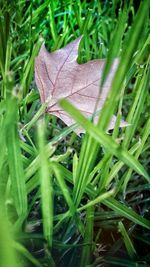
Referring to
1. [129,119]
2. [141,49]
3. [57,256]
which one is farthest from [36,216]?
[141,49]

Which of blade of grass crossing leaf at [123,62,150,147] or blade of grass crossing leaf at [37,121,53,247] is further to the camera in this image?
blade of grass crossing leaf at [123,62,150,147]

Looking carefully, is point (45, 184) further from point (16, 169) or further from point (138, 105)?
point (138, 105)

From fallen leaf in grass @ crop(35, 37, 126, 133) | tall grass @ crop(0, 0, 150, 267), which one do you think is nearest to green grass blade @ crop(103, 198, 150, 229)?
tall grass @ crop(0, 0, 150, 267)

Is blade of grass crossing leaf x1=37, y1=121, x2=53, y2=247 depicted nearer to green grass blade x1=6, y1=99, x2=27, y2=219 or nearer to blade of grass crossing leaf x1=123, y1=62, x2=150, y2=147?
green grass blade x1=6, y1=99, x2=27, y2=219

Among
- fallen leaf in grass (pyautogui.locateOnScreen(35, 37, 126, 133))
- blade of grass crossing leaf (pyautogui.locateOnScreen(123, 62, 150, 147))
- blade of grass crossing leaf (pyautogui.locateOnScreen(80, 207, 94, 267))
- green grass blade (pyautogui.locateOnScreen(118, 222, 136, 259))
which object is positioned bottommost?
green grass blade (pyautogui.locateOnScreen(118, 222, 136, 259))

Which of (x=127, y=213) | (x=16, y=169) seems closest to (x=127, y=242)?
(x=127, y=213)

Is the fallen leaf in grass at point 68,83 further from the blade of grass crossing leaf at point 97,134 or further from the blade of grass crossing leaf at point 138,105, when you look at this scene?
the blade of grass crossing leaf at point 97,134

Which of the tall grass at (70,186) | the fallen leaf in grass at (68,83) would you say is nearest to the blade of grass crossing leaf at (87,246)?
the tall grass at (70,186)

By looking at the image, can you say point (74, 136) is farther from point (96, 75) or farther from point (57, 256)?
point (57, 256)
